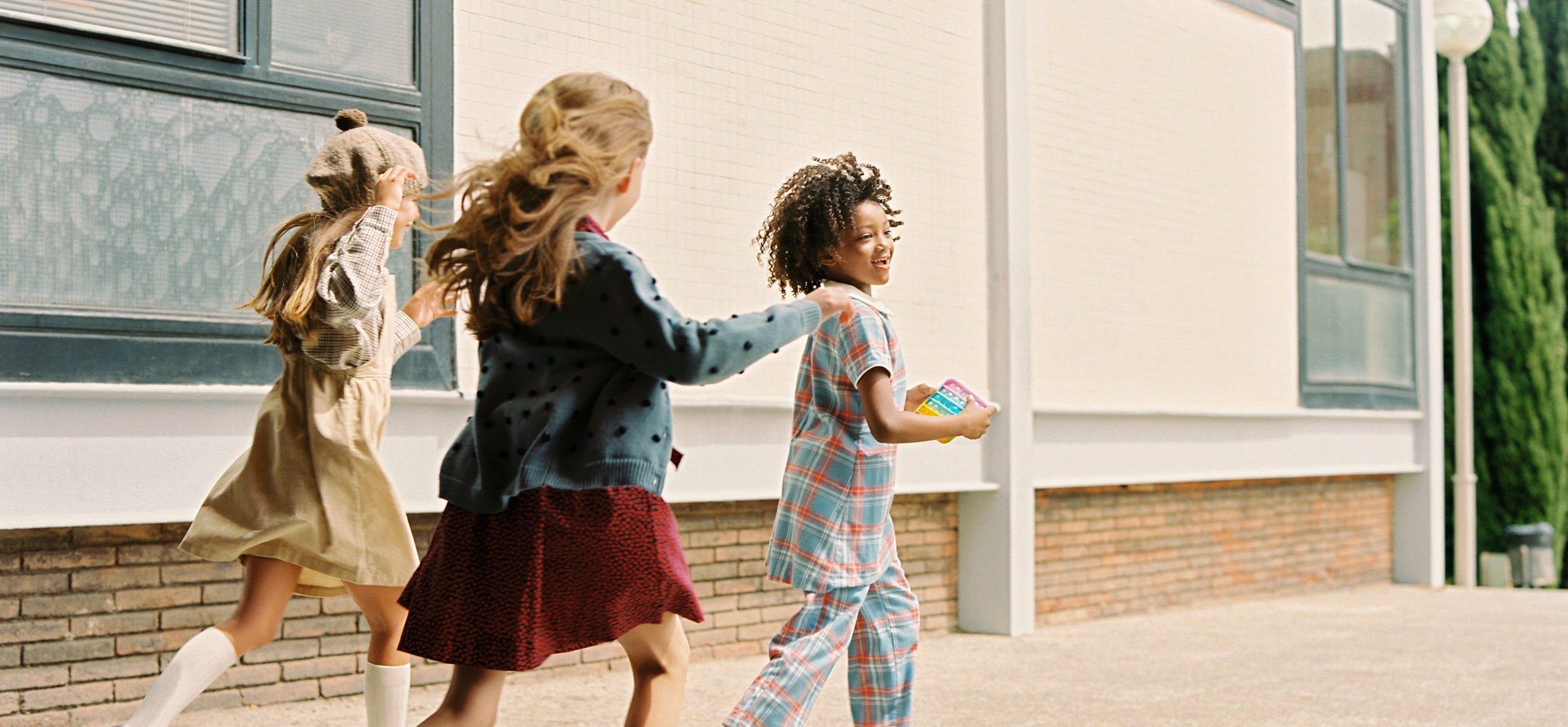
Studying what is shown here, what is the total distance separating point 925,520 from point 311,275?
4584 mm

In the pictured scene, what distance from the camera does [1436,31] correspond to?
475 inches

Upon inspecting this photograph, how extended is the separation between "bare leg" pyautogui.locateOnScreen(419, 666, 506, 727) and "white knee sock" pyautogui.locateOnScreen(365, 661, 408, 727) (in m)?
1.05

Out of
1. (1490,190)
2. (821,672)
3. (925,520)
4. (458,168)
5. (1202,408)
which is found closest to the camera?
(821,672)

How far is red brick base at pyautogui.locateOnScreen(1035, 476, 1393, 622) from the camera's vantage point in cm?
838

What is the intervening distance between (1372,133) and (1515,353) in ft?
19.4

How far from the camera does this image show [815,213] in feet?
12.4

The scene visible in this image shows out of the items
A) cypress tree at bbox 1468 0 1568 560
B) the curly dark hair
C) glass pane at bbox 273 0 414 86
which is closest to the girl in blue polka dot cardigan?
the curly dark hair

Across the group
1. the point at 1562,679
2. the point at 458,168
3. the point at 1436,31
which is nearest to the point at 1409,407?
the point at 1436,31

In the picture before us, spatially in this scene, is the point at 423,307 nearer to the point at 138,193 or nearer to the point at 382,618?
the point at 382,618

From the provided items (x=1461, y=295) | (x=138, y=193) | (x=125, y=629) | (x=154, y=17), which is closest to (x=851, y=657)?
(x=125, y=629)

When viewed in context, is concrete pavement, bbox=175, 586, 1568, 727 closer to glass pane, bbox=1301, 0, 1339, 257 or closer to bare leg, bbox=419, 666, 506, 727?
bare leg, bbox=419, 666, 506, 727

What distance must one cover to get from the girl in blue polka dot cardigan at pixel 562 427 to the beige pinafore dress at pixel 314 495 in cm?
93

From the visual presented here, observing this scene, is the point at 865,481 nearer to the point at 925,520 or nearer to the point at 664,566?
the point at 664,566

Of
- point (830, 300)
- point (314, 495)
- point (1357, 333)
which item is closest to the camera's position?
point (830, 300)
